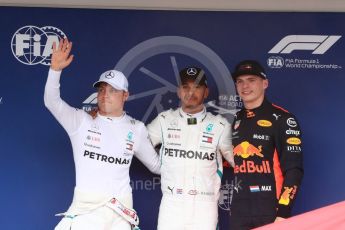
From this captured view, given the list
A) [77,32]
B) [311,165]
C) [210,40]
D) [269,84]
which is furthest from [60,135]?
[311,165]

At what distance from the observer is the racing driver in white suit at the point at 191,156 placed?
3.97m

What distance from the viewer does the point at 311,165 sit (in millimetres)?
4578

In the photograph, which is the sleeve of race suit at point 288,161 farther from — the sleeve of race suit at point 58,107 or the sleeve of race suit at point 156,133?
the sleeve of race suit at point 58,107

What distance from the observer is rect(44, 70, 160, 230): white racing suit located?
12.6ft

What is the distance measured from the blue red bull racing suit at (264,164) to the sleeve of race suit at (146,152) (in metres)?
0.61

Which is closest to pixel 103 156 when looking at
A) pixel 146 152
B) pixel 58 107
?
pixel 146 152

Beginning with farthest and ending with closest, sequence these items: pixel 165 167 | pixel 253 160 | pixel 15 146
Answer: pixel 15 146
pixel 165 167
pixel 253 160

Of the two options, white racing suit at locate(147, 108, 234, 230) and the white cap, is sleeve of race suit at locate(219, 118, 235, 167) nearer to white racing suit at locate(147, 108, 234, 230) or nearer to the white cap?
white racing suit at locate(147, 108, 234, 230)

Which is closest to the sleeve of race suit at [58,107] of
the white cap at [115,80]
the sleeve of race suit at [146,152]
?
the white cap at [115,80]

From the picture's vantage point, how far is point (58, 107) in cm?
377

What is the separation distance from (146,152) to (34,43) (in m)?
1.24

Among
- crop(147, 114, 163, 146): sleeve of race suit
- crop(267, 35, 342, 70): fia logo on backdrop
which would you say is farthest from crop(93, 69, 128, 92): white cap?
crop(267, 35, 342, 70): fia logo on backdrop

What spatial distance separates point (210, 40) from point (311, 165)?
123 cm

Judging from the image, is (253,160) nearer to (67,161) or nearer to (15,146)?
(67,161)
